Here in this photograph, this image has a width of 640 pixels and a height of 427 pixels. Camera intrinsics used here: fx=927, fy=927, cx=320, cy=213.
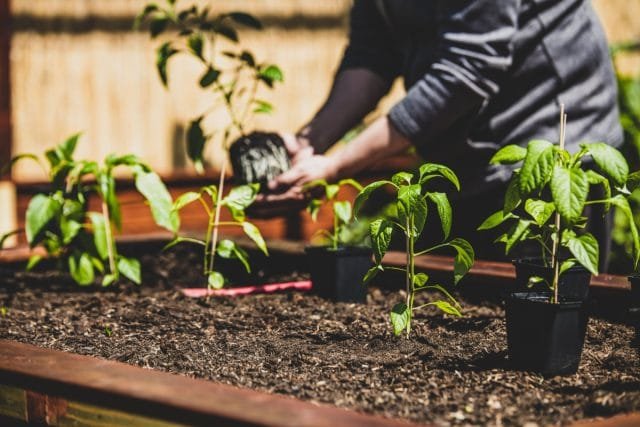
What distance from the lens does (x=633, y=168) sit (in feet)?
15.4

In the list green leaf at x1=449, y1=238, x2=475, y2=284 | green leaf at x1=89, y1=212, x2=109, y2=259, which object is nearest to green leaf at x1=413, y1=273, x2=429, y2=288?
green leaf at x1=449, y1=238, x2=475, y2=284

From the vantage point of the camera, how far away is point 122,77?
14.4 ft

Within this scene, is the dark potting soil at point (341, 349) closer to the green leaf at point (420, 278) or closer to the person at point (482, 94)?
the green leaf at point (420, 278)

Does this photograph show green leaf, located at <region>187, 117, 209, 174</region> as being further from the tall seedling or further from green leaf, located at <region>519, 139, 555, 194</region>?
green leaf, located at <region>519, 139, 555, 194</region>

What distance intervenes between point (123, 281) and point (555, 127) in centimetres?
142

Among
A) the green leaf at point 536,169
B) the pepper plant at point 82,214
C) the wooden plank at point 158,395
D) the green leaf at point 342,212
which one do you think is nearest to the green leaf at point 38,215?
the pepper plant at point 82,214

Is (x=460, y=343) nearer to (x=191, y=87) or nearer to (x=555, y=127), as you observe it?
(x=555, y=127)

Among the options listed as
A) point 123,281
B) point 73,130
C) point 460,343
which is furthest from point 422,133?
point 73,130

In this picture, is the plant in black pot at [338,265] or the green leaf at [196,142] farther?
the green leaf at [196,142]

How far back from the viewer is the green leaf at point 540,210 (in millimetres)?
1673

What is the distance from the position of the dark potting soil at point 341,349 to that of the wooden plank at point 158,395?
0.66ft

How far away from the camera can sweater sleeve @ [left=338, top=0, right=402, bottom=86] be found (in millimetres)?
3076

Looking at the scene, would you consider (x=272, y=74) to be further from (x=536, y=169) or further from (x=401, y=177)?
(x=536, y=169)

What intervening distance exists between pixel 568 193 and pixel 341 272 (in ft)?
3.31
